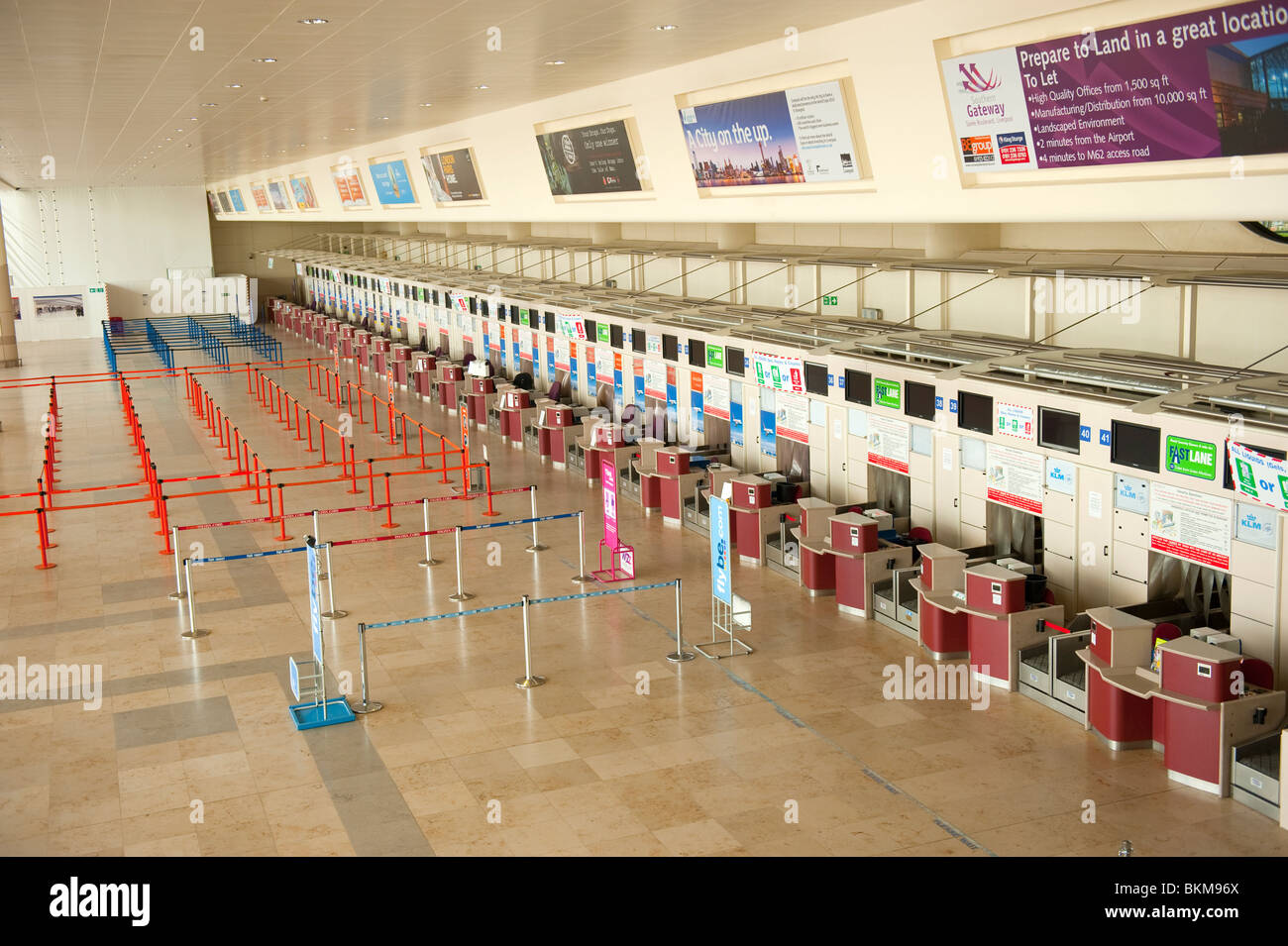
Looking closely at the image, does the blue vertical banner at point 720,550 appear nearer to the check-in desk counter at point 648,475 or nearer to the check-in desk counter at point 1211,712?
the check-in desk counter at point 1211,712

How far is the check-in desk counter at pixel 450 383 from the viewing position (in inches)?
1125

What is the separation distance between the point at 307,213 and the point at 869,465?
3264 centimetres

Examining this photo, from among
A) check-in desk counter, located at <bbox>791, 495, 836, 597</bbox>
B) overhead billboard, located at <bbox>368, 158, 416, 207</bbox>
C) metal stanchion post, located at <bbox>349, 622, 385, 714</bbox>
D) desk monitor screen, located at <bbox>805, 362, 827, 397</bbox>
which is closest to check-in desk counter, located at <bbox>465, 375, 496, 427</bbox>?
overhead billboard, located at <bbox>368, 158, 416, 207</bbox>

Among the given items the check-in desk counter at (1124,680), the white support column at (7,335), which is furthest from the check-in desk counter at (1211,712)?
the white support column at (7,335)

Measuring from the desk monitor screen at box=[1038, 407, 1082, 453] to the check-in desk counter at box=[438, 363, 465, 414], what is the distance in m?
18.5

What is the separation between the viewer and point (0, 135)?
25250 mm

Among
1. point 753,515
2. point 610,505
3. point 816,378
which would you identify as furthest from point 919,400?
point 610,505

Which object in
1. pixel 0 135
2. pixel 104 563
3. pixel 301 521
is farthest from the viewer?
pixel 0 135

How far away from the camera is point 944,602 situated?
38.7ft

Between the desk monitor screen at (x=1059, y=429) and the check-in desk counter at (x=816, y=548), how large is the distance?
3.07m

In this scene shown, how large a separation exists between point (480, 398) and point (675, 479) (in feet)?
32.6

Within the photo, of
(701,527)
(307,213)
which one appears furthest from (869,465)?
(307,213)
